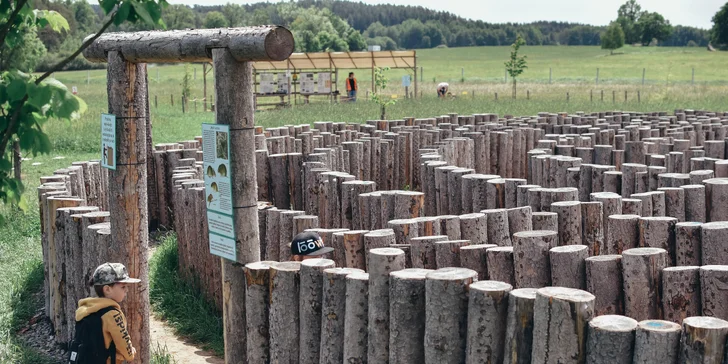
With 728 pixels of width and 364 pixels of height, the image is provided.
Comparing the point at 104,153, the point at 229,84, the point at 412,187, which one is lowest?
the point at 412,187

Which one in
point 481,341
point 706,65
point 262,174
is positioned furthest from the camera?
point 706,65

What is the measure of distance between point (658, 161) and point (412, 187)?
5.33 m

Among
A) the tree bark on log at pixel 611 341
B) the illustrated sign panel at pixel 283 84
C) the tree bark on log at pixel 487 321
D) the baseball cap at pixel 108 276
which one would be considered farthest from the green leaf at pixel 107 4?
the illustrated sign panel at pixel 283 84

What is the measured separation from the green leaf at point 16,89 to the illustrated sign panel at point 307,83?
38777mm

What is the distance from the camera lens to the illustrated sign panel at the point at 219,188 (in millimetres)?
6691

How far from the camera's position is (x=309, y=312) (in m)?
6.54

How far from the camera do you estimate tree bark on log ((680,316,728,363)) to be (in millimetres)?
4762

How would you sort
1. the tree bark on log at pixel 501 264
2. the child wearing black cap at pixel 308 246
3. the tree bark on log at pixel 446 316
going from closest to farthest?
1. the tree bark on log at pixel 446 316
2. the tree bark on log at pixel 501 264
3. the child wearing black cap at pixel 308 246

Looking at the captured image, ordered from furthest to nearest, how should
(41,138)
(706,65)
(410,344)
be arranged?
(706,65), (410,344), (41,138)

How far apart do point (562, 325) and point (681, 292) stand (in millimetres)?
1526

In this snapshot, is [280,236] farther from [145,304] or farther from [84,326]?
[84,326]

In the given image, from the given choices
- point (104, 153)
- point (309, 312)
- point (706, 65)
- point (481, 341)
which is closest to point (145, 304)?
point (104, 153)

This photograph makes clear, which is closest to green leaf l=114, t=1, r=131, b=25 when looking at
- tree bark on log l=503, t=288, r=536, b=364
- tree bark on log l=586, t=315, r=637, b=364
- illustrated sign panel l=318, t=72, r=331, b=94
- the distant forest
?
tree bark on log l=503, t=288, r=536, b=364

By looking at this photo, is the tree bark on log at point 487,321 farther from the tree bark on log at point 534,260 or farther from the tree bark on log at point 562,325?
the tree bark on log at point 534,260
